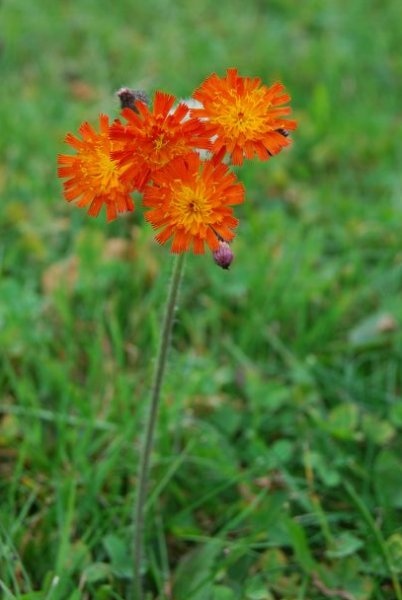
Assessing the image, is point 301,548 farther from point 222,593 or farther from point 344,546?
point 222,593

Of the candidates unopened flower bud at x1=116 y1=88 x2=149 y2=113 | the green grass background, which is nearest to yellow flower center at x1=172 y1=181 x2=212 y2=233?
unopened flower bud at x1=116 y1=88 x2=149 y2=113

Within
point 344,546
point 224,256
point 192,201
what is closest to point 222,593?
point 344,546

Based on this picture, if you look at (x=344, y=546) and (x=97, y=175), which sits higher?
(x=97, y=175)

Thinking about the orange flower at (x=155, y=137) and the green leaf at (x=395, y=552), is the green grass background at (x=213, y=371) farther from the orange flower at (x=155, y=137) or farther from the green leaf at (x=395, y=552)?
the orange flower at (x=155, y=137)

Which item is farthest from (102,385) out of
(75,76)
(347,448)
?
(75,76)

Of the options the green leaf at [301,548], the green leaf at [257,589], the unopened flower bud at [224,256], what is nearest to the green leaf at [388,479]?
the green leaf at [301,548]

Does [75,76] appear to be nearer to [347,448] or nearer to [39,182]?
[39,182]
